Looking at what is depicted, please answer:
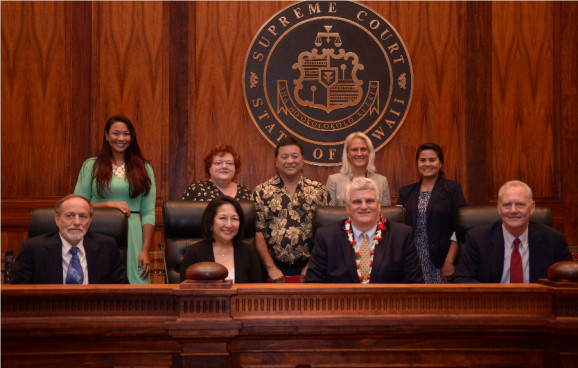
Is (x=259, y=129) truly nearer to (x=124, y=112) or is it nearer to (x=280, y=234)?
(x=124, y=112)

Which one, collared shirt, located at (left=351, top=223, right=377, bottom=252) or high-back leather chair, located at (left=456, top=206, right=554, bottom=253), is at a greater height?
high-back leather chair, located at (left=456, top=206, right=554, bottom=253)

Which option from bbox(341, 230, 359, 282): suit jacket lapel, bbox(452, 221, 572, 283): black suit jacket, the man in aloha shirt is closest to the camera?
bbox(341, 230, 359, 282): suit jacket lapel

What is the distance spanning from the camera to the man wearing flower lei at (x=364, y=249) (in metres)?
2.29

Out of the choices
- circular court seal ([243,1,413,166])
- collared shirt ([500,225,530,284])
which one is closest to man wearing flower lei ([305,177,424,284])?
collared shirt ([500,225,530,284])

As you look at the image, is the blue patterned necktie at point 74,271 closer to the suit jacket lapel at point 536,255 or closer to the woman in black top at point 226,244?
the woman in black top at point 226,244

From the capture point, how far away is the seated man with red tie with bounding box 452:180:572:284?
94.0 inches

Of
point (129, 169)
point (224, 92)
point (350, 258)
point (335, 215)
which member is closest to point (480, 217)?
point (335, 215)

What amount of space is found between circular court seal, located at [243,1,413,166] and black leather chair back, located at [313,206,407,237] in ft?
5.24

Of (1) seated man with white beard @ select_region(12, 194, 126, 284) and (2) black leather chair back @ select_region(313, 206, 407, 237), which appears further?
(2) black leather chair back @ select_region(313, 206, 407, 237)

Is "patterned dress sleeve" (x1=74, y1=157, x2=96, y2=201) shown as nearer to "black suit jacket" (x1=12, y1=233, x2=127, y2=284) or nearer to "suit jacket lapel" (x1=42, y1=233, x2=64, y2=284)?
"black suit jacket" (x1=12, y1=233, x2=127, y2=284)

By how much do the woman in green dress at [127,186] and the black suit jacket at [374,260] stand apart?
4.03 ft

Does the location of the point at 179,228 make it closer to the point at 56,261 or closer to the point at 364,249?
the point at 56,261

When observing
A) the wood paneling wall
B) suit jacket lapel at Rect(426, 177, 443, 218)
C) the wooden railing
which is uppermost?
the wood paneling wall

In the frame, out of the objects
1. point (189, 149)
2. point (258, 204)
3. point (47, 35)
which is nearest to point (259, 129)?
point (189, 149)
